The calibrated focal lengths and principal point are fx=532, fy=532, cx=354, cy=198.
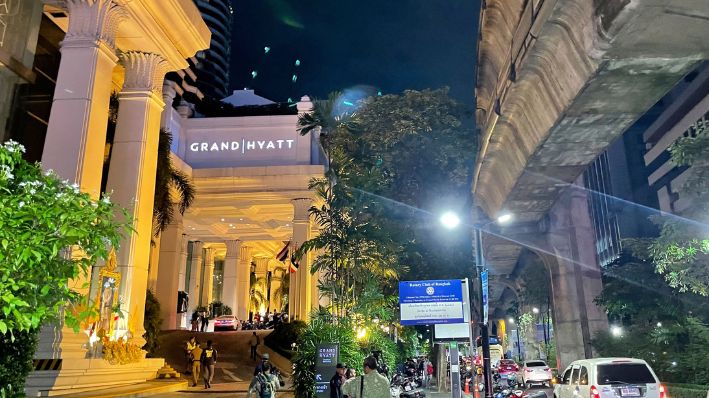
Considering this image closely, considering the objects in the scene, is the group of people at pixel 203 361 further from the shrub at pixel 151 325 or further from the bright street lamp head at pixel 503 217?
the bright street lamp head at pixel 503 217

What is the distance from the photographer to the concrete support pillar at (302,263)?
32312mm

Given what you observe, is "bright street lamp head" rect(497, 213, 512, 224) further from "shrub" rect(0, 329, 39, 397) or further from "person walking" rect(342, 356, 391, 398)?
"shrub" rect(0, 329, 39, 397)

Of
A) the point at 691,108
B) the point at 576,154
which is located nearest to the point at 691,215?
the point at 576,154

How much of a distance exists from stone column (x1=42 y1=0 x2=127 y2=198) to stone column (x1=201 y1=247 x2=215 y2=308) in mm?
32864

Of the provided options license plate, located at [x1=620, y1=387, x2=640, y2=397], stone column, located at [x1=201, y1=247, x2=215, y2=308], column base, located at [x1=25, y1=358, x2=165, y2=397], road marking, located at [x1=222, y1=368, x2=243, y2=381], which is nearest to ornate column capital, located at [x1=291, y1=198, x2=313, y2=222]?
road marking, located at [x1=222, y1=368, x2=243, y2=381]

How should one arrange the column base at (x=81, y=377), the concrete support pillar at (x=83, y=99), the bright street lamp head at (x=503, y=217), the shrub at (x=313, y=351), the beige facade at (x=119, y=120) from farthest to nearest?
the bright street lamp head at (x=503, y=217) < the concrete support pillar at (x=83, y=99) < the beige facade at (x=119, y=120) < the shrub at (x=313, y=351) < the column base at (x=81, y=377)

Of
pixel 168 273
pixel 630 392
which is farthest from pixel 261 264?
pixel 630 392

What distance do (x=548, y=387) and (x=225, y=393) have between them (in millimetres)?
18219

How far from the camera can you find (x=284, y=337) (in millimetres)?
27547

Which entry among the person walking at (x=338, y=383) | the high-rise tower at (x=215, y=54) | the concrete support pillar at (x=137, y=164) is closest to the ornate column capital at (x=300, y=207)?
the concrete support pillar at (x=137, y=164)

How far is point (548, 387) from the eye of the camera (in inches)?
1101

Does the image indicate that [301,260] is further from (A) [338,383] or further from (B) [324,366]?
(A) [338,383]

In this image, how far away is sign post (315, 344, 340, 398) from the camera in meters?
11.8

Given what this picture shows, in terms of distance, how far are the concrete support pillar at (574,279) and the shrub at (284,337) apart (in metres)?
12.7
